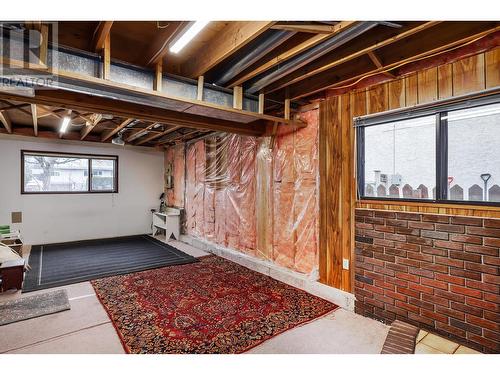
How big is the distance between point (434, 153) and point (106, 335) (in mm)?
3270

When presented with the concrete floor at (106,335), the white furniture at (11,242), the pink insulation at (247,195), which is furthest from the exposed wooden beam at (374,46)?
the white furniture at (11,242)

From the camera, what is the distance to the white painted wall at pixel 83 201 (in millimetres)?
5555

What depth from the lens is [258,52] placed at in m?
2.24

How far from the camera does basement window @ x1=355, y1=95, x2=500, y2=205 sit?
81.0 inches

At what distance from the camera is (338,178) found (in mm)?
3035

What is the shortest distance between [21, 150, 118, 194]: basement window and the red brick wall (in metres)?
6.10

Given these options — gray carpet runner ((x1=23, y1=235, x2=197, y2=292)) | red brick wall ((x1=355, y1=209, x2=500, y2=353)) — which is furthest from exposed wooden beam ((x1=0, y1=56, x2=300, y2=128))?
gray carpet runner ((x1=23, y1=235, x2=197, y2=292))

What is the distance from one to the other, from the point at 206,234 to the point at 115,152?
3274 millimetres

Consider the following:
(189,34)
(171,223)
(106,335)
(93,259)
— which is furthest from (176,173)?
(189,34)

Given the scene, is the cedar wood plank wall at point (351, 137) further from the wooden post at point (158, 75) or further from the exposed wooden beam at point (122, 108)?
the wooden post at point (158, 75)

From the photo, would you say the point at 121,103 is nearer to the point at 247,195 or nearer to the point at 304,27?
the point at 304,27

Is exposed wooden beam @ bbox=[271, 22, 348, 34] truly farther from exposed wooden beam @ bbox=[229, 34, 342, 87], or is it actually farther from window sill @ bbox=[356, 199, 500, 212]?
window sill @ bbox=[356, 199, 500, 212]

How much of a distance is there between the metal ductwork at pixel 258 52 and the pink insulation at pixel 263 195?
1.24 meters

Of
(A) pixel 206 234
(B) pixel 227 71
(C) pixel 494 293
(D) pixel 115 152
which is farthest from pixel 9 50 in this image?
(D) pixel 115 152
